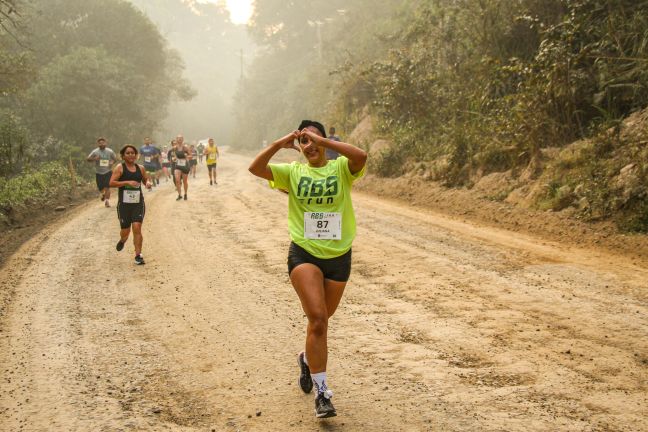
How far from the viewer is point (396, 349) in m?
5.30

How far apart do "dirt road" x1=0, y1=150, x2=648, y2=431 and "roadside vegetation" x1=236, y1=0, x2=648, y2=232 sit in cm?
244

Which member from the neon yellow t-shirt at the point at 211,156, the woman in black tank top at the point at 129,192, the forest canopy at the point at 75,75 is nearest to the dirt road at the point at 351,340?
the woman in black tank top at the point at 129,192

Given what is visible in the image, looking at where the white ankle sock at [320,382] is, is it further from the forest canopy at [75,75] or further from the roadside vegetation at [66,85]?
the forest canopy at [75,75]

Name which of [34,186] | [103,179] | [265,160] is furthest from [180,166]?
[265,160]

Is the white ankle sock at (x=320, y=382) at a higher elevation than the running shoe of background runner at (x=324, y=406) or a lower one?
higher

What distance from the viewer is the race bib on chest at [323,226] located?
4.30 meters

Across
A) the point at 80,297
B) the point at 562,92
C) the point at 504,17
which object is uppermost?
the point at 504,17

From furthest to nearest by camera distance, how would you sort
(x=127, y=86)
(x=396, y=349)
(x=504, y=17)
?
(x=127, y=86), (x=504, y=17), (x=396, y=349)

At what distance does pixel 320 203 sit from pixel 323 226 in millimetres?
177

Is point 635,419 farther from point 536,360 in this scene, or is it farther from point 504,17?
point 504,17

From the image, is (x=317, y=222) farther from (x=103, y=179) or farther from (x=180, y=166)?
(x=103, y=179)

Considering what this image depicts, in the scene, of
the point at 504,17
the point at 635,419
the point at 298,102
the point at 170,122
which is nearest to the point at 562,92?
the point at 504,17

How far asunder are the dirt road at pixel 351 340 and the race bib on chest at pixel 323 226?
1233 mm

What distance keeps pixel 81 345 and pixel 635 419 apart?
4.75m
